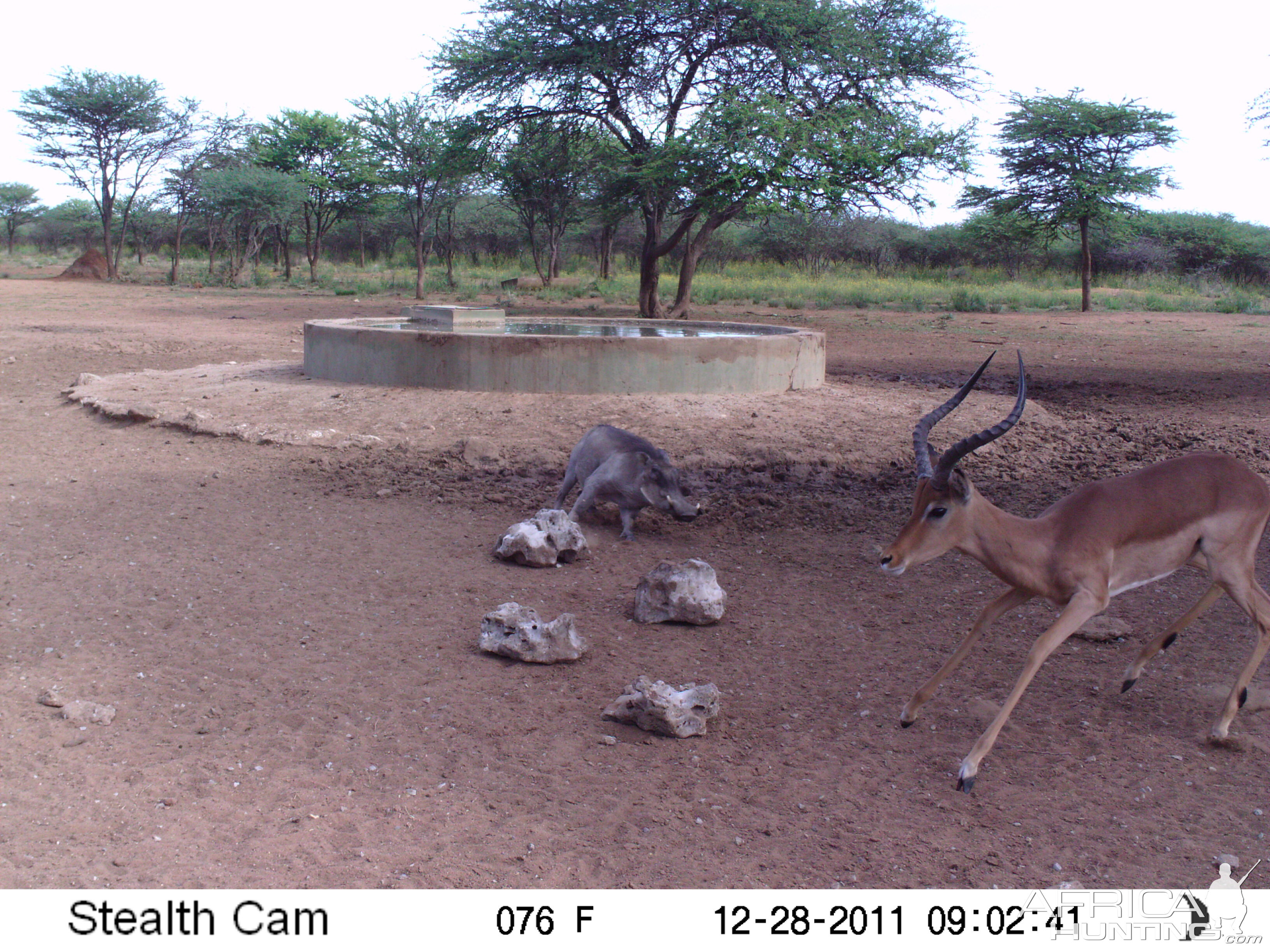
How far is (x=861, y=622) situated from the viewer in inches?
207

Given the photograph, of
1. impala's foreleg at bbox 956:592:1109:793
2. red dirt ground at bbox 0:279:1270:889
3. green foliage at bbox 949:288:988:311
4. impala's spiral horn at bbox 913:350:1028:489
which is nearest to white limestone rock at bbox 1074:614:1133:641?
red dirt ground at bbox 0:279:1270:889

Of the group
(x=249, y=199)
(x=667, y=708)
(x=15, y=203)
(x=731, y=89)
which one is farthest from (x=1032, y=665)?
(x=15, y=203)

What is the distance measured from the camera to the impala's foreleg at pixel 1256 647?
3871mm

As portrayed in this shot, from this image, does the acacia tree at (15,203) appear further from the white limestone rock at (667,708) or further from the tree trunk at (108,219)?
the white limestone rock at (667,708)

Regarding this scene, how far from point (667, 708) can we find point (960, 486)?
1366 millimetres

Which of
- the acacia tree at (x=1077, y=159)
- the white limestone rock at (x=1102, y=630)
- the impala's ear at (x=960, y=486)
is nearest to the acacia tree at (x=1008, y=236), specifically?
the acacia tree at (x=1077, y=159)

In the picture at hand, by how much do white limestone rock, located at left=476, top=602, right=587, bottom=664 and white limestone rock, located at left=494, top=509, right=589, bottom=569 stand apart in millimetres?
1204

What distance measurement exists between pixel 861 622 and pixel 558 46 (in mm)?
18205

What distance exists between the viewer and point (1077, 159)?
28.6 metres

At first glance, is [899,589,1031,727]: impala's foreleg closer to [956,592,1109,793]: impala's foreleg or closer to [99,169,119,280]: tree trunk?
[956,592,1109,793]: impala's foreleg

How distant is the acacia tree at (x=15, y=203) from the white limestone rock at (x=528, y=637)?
61.8m

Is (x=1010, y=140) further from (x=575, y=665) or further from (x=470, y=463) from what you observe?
(x=575, y=665)

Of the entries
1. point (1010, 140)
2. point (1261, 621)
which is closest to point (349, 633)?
point (1261, 621)

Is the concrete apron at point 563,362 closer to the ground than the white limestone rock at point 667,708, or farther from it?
farther from it
